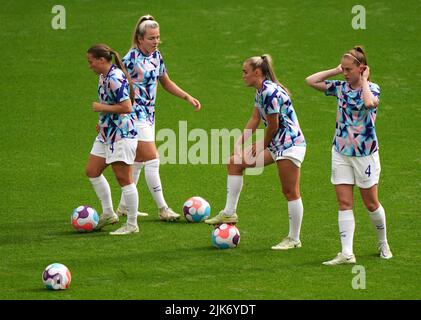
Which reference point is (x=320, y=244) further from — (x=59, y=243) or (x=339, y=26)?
(x=339, y=26)

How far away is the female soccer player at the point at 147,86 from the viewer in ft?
41.8

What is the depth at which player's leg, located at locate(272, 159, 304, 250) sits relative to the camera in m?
11.6

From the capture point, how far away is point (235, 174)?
486 inches

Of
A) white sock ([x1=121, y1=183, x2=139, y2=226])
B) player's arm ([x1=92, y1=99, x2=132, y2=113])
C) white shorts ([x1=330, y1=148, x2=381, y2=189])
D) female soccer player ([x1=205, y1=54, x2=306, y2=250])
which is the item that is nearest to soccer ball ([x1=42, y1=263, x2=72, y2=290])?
white sock ([x1=121, y1=183, x2=139, y2=226])

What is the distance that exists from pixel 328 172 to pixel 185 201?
2536mm

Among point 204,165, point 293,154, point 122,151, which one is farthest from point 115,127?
point 204,165

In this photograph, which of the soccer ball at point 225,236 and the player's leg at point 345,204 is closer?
the player's leg at point 345,204

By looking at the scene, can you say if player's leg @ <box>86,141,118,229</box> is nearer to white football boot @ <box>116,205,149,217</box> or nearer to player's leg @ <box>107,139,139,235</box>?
player's leg @ <box>107,139,139,235</box>

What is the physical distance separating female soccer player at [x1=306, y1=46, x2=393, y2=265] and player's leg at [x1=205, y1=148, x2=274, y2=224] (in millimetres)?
1119

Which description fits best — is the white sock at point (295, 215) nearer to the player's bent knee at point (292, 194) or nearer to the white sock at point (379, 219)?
the player's bent knee at point (292, 194)

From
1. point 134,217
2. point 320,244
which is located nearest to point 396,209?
point 320,244

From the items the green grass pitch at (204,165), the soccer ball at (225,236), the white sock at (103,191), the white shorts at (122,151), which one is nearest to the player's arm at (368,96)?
the green grass pitch at (204,165)

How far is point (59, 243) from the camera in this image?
12.0 m

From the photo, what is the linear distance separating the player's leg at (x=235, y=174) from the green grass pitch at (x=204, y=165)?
11.3 inches
